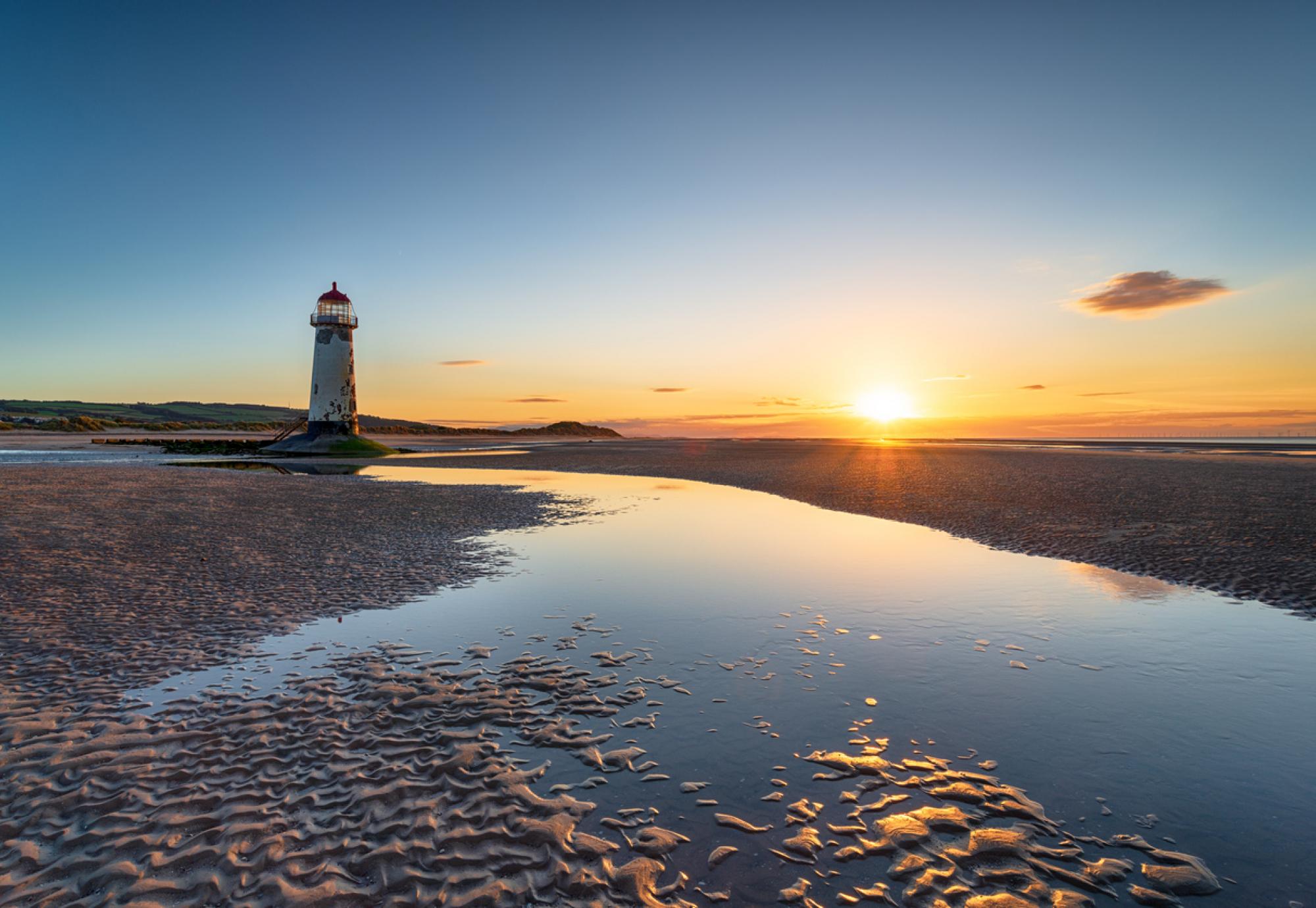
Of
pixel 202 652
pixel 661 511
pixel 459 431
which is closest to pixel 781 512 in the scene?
pixel 661 511

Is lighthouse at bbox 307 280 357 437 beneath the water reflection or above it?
above

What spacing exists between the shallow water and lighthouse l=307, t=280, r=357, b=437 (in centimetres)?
4848

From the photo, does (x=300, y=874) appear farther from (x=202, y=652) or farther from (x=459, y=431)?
(x=459, y=431)

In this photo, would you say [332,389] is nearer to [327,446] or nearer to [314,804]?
[327,446]

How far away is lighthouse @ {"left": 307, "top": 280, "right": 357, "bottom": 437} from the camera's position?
5553 cm

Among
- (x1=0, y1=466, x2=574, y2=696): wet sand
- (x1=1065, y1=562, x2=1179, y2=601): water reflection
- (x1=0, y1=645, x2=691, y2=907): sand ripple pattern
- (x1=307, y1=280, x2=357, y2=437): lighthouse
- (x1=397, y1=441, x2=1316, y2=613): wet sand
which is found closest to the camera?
(x1=0, y1=645, x2=691, y2=907): sand ripple pattern

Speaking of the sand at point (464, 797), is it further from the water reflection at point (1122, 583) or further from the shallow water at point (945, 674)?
the water reflection at point (1122, 583)

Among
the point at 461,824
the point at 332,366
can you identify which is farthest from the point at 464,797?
the point at 332,366

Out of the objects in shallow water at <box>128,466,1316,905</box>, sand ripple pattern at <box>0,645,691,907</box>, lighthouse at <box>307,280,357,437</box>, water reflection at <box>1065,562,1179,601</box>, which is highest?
lighthouse at <box>307,280,357,437</box>

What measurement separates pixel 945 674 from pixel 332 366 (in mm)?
58865

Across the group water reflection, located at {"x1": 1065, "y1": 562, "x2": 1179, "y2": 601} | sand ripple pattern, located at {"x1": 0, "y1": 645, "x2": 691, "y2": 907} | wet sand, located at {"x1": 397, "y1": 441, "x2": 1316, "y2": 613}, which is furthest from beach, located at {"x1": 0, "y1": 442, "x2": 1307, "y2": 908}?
wet sand, located at {"x1": 397, "y1": 441, "x2": 1316, "y2": 613}

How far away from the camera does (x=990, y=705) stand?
7.31m

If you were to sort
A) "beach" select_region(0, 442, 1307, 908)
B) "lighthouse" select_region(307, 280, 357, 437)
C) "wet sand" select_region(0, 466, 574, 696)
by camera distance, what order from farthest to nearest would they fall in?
"lighthouse" select_region(307, 280, 357, 437) → "wet sand" select_region(0, 466, 574, 696) → "beach" select_region(0, 442, 1307, 908)

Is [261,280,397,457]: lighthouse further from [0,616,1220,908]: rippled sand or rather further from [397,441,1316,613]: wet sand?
[0,616,1220,908]: rippled sand
